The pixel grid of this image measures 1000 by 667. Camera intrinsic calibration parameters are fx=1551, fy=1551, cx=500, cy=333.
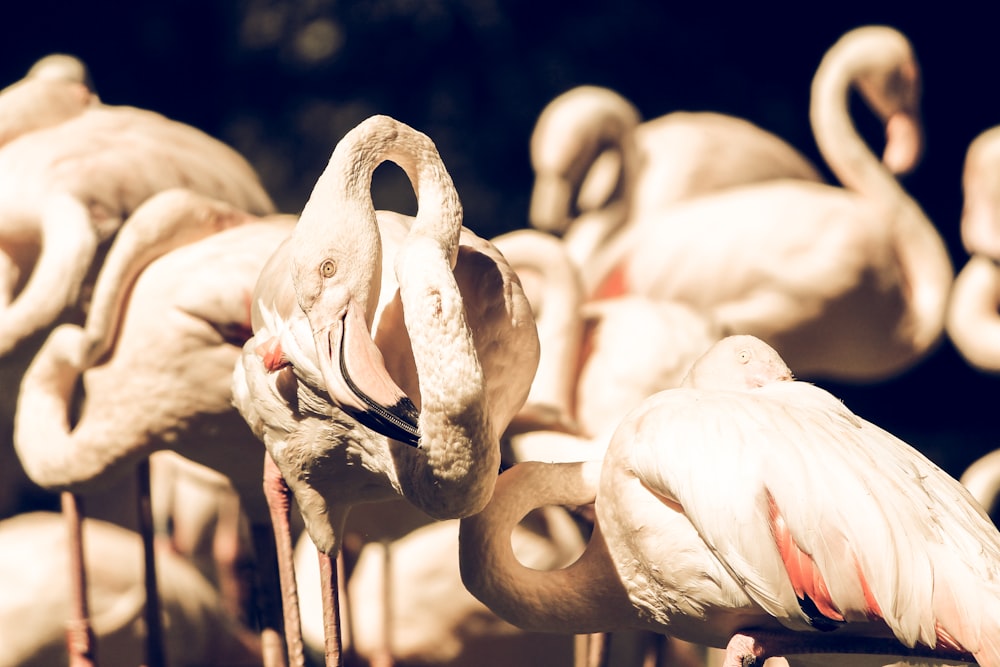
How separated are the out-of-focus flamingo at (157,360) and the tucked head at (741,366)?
2.54 feet

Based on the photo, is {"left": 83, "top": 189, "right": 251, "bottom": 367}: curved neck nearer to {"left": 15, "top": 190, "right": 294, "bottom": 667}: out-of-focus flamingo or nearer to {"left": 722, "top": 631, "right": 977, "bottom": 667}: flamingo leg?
{"left": 15, "top": 190, "right": 294, "bottom": 667}: out-of-focus flamingo

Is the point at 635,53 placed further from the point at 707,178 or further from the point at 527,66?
the point at 707,178

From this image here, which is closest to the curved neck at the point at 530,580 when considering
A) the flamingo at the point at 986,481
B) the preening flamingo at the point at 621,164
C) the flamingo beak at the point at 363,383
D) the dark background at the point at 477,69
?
the flamingo beak at the point at 363,383

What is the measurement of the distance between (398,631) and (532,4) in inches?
126

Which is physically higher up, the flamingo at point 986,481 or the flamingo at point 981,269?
the flamingo at point 981,269

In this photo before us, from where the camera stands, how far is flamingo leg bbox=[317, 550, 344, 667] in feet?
7.11

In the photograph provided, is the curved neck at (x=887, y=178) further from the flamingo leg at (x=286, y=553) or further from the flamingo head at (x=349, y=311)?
the flamingo head at (x=349, y=311)

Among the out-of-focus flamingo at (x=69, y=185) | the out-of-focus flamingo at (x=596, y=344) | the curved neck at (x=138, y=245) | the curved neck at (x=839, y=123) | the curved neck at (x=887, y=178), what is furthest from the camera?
the curved neck at (x=839, y=123)

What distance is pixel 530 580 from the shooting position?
6.78 feet

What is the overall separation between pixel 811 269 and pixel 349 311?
6.94 ft

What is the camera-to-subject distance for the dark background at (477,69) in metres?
5.50

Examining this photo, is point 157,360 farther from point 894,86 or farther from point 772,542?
point 894,86

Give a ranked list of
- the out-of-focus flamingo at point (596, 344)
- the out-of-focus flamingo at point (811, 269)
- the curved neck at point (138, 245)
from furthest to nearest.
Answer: the out-of-focus flamingo at point (811, 269) → the out-of-focus flamingo at point (596, 344) → the curved neck at point (138, 245)

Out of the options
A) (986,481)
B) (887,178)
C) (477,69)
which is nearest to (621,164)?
(887,178)
